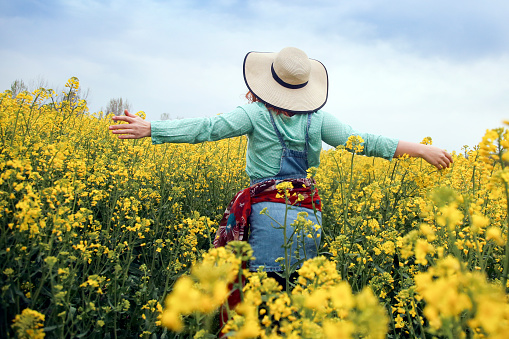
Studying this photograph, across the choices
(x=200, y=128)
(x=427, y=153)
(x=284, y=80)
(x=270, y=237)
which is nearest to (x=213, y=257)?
(x=270, y=237)

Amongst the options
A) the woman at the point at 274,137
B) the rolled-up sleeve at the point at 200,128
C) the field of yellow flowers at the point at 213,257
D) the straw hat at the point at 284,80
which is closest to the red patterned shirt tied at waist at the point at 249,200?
the woman at the point at 274,137

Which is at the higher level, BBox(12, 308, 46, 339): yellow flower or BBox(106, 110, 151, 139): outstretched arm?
→ BBox(106, 110, 151, 139): outstretched arm

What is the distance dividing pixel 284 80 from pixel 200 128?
0.74m

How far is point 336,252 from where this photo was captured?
7.13 ft

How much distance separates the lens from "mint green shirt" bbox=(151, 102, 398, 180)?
95.9 inches

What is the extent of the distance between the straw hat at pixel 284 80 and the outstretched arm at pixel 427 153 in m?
0.69

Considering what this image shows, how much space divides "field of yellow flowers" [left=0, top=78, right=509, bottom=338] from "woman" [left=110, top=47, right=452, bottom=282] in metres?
0.21

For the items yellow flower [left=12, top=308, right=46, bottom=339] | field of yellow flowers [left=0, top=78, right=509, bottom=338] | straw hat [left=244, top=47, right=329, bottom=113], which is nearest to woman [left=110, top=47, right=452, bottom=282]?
straw hat [left=244, top=47, right=329, bottom=113]

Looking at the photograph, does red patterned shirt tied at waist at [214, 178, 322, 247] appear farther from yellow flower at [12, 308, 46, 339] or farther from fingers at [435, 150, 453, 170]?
yellow flower at [12, 308, 46, 339]

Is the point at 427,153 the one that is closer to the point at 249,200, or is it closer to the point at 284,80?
the point at 284,80

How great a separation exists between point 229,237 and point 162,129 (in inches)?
33.2

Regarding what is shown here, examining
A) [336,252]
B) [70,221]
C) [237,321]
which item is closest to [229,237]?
[336,252]

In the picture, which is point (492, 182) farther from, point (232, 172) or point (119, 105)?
point (119, 105)

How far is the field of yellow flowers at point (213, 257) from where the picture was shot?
0.88 meters
